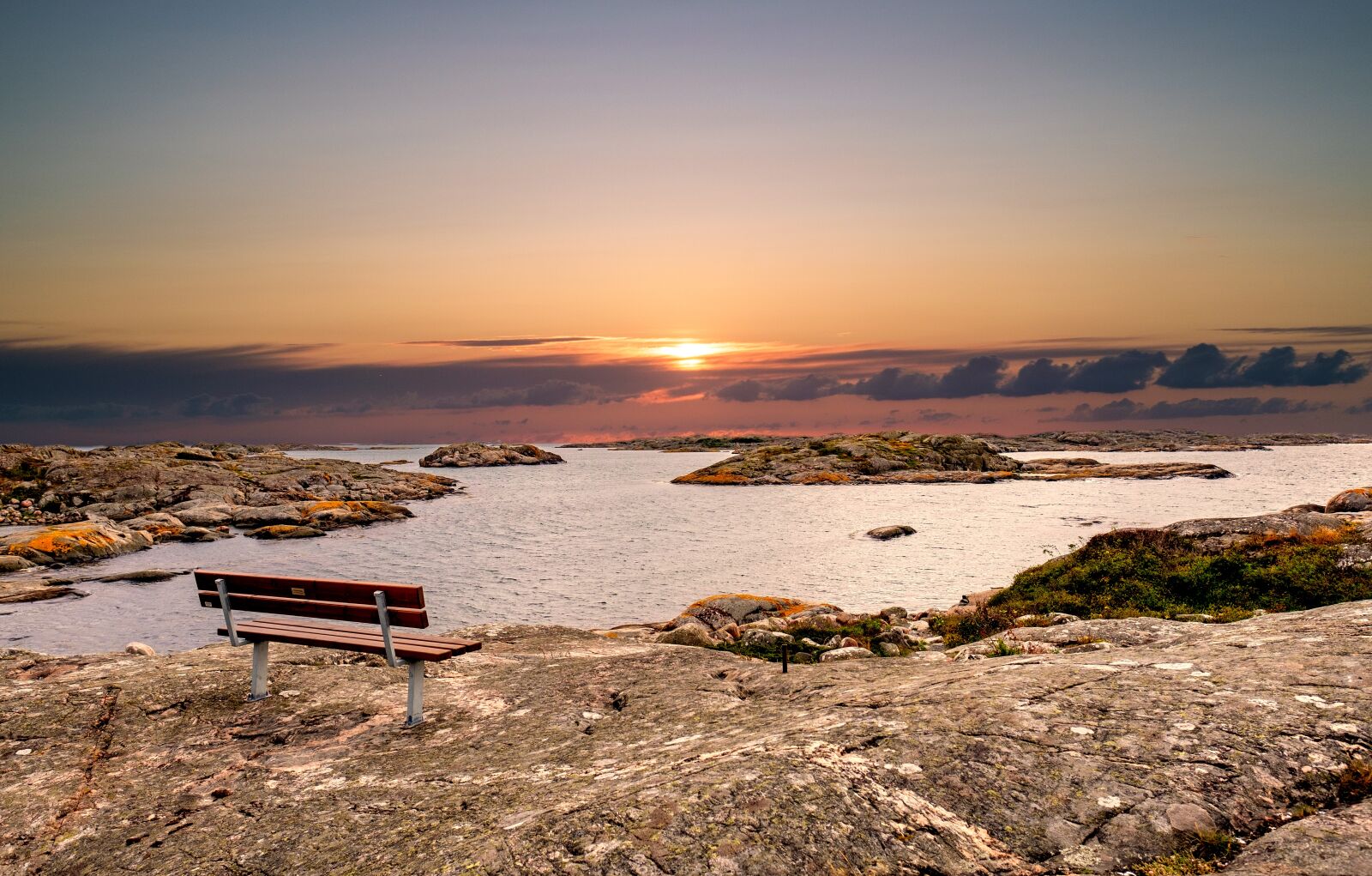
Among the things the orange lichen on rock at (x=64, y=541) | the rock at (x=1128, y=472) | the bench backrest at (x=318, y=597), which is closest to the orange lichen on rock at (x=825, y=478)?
the rock at (x=1128, y=472)

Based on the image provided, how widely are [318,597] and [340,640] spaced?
83 cm

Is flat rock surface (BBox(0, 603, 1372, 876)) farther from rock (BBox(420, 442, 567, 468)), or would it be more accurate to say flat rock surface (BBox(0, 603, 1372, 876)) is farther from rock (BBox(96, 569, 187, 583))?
rock (BBox(420, 442, 567, 468))

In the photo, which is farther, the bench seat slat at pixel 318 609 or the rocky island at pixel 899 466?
the rocky island at pixel 899 466

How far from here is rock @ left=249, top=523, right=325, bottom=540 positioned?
5212cm

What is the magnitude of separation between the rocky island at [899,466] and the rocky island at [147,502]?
5390 centimetres

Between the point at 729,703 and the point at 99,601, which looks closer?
the point at 729,703

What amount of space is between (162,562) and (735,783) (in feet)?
150

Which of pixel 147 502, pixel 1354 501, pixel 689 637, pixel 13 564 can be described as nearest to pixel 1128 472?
pixel 1354 501

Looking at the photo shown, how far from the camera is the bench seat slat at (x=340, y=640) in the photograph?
9.89m

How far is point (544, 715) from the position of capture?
393 inches

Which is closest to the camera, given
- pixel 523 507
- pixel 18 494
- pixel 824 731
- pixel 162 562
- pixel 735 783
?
pixel 735 783

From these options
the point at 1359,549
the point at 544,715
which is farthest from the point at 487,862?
the point at 1359,549

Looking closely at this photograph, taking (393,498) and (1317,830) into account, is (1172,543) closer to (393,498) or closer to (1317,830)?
(1317,830)

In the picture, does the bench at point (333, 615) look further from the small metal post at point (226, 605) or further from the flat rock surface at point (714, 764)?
the flat rock surface at point (714, 764)
